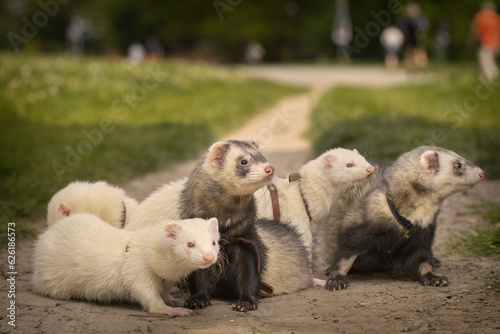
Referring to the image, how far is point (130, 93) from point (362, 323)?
11804mm

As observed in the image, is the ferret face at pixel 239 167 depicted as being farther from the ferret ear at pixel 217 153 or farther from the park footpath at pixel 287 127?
the park footpath at pixel 287 127

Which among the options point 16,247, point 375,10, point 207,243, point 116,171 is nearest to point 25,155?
point 116,171

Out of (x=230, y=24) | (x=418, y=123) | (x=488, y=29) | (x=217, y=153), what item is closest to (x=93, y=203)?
(x=217, y=153)

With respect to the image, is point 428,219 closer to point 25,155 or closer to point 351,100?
point 25,155

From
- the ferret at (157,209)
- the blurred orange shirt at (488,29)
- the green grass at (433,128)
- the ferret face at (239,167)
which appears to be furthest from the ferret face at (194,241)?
the blurred orange shirt at (488,29)

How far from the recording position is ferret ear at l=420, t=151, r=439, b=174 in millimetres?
4656

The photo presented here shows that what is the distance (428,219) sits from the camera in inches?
186

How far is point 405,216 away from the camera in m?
4.71

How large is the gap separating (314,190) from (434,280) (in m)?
1.16

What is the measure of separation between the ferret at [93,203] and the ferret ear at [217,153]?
1038 millimetres

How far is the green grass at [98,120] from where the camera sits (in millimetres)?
7676

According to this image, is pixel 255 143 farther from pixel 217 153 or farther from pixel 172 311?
pixel 172 311

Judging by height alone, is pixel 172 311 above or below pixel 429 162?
below

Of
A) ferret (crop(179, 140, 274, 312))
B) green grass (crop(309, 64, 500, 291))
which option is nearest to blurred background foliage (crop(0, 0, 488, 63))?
green grass (crop(309, 64, 500, 291))
